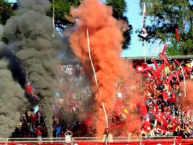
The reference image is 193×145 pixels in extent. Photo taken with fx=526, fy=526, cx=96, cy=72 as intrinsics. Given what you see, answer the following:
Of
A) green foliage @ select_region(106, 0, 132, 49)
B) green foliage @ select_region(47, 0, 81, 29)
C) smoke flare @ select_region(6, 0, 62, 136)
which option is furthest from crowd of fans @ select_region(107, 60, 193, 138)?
green foliage @ select_region(47, 0, 81, 29)

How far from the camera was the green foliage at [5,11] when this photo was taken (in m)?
37.1

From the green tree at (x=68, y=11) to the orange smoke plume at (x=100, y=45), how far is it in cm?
1187

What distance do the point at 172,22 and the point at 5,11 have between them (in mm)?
11870

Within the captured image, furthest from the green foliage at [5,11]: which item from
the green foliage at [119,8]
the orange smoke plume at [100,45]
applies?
the orange smoke plume at [100,45]

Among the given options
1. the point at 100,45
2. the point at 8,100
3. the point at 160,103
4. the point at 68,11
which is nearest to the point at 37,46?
the point at 8,100

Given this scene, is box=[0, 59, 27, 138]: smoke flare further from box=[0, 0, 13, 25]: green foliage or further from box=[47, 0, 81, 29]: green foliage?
box=[0, 0, 13, 25]: green foliage

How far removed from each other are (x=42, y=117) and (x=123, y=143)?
8.10 metres

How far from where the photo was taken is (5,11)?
37438 millimetres

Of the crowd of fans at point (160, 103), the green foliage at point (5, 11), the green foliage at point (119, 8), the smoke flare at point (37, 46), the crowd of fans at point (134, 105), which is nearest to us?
the crowd of fans at point (160, 103)

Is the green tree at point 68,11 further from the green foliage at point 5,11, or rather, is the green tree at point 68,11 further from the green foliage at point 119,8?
the green foliage at point 5,11

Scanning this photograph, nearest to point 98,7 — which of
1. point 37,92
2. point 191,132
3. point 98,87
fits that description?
point 98,87

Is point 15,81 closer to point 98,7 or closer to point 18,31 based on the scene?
point 18,31

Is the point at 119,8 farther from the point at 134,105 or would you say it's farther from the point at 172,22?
the point at 134,105

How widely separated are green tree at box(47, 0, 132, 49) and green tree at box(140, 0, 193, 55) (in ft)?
5.72
